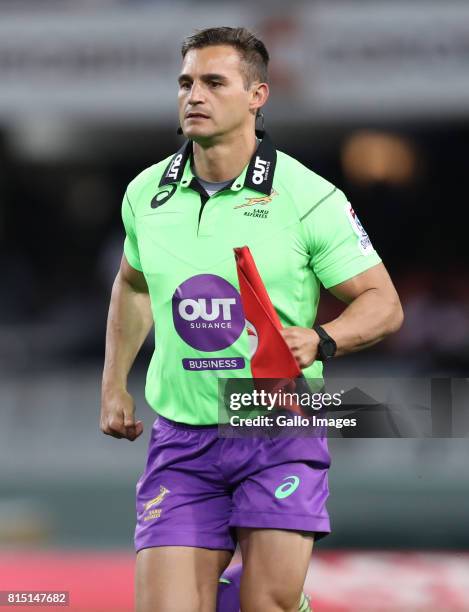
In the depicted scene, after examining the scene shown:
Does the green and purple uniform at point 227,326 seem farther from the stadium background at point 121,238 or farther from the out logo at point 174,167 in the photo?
the stadium background at point 121,238

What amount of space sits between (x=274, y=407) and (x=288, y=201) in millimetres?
557

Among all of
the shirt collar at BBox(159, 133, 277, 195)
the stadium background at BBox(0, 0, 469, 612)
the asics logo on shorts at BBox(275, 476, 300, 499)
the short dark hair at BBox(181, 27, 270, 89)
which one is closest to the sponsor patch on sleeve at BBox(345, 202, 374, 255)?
the shirt collar at BBox(159, 133, 277, 195)

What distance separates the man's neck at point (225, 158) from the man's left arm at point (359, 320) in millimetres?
450

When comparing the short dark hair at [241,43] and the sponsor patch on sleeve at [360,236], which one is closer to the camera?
the sponsor patch on sleeve at [360,236]

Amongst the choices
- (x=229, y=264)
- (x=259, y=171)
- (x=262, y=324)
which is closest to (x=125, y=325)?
(x=229, y=264)

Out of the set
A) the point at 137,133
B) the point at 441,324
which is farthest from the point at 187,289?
the point at 137,133

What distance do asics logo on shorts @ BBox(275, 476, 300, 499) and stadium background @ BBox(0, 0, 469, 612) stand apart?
1.97m

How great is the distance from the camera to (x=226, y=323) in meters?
3.46

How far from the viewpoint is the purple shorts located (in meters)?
3.39

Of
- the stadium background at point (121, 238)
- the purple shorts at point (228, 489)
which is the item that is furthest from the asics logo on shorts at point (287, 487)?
the stadium background at point (121, 238)

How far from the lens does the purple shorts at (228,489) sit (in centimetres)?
339

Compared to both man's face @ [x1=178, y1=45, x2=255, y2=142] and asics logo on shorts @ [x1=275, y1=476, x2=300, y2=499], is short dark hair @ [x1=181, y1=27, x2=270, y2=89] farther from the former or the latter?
asics logo on shorts @ [x1=275, y1=476, x2=300, y2=499]

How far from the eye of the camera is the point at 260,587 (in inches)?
130

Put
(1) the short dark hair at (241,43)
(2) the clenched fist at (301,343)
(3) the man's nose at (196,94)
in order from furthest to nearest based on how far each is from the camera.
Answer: (1) the short dark hair at (241,43) < (3) the man's nose at (196,94) < (2) the clenched fist at (301,343)
